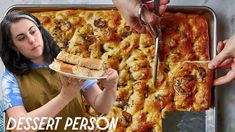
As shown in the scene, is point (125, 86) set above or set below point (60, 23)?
below

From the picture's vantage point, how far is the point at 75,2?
84cm

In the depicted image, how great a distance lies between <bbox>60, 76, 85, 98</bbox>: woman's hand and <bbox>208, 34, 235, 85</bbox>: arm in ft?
0.82

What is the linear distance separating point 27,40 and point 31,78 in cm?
7

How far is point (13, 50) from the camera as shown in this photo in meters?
0.78

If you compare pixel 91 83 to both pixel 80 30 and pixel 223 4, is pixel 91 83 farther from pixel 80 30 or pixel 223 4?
pixel 223 4

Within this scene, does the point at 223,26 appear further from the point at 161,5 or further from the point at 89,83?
the point at 89,83

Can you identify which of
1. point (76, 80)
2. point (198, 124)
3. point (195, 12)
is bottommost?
point (198, 124)

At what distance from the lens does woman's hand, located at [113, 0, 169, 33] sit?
2.61ft

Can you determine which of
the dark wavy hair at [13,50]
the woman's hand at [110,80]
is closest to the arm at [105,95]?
the woman's hand at [110,80]

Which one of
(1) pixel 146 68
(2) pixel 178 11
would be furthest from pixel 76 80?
(2) pixel 178 11

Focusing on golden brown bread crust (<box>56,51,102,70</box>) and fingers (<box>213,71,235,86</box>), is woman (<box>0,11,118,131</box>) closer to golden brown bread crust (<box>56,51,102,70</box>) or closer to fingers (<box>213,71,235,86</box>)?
golden brown bread crust (<box>56,51,102,70</box>)

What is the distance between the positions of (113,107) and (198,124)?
17 cm

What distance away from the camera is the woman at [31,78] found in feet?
2.56

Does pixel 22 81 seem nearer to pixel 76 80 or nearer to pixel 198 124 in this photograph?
pixel 76 80
